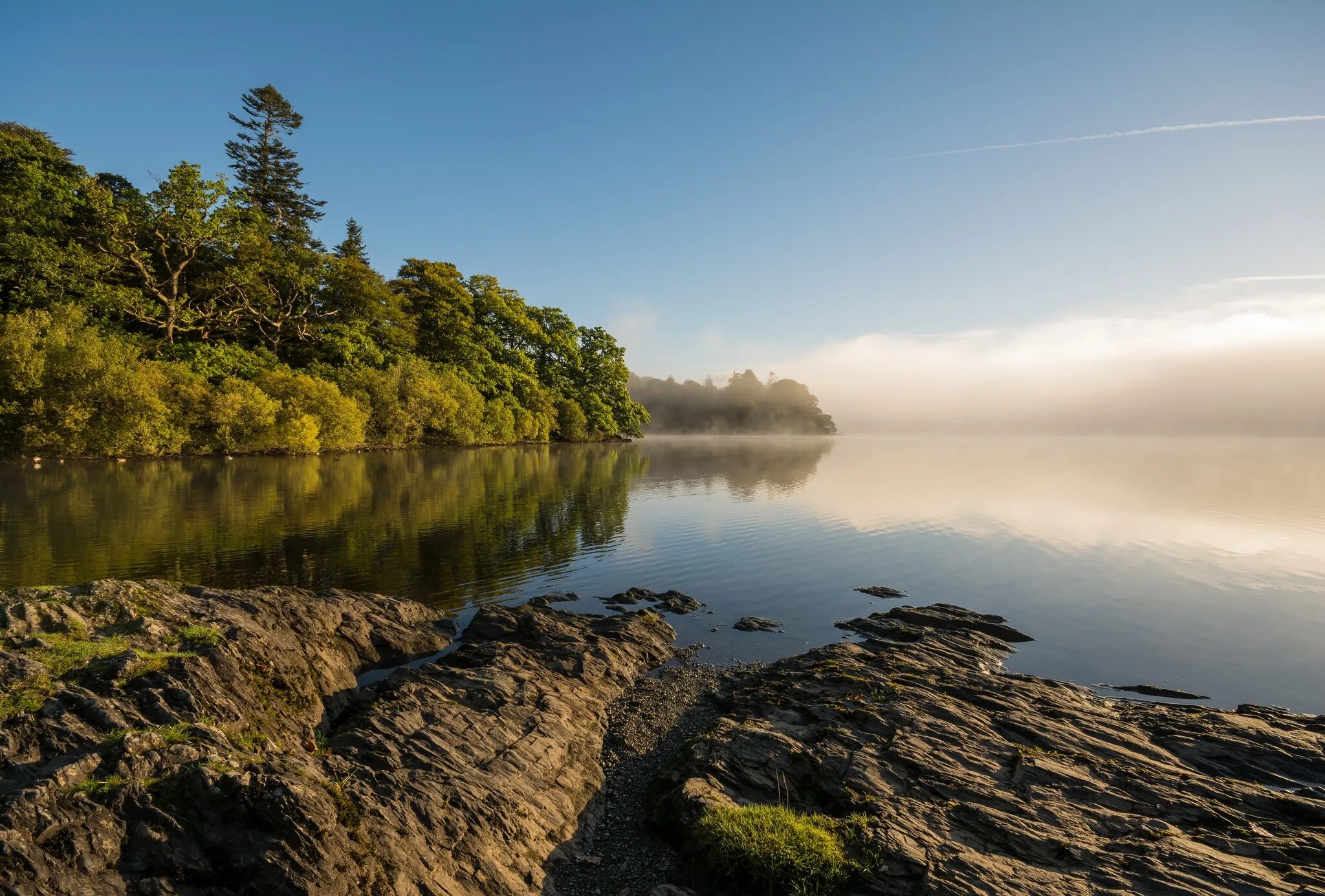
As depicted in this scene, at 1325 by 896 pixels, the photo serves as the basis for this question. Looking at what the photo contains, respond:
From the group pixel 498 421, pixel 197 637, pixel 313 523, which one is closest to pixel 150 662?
pixel 197 637

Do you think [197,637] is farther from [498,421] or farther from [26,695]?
[498,421]

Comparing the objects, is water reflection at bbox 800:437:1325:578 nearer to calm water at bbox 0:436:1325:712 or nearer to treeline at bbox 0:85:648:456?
calm water at bbox 0:436:1325:712

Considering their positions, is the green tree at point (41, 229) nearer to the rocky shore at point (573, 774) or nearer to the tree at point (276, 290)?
the tree at point (276, 290)

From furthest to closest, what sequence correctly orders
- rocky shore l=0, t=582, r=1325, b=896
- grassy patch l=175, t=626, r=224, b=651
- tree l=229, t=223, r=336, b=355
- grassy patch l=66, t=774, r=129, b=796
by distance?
tree l=229, t=223, r=336, b=355
grassy patch l=175, t=626, r=224, b=651
rocky shore l=0, t=582, r=1325, b=896
grassy patch l=66, t=774, r=129, b=796

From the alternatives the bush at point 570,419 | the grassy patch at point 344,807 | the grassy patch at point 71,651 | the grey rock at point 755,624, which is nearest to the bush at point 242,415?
the bush at point 570,419

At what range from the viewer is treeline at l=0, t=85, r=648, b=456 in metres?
55.3

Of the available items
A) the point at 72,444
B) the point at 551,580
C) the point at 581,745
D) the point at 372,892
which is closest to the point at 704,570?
the point at 551,580

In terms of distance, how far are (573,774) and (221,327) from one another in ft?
303

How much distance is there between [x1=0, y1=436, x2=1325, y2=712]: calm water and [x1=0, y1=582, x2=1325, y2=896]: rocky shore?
17.8ft

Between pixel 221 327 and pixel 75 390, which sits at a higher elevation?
pixel 221 327

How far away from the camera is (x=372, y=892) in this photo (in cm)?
690

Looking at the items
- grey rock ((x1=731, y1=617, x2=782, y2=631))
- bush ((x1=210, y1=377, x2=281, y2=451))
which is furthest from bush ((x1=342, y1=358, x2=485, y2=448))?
grey rock ((x1=731, y1=617, x2=782, y2=631))

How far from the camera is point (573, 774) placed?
10969 mm

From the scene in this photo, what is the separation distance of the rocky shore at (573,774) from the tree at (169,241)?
248 feet
